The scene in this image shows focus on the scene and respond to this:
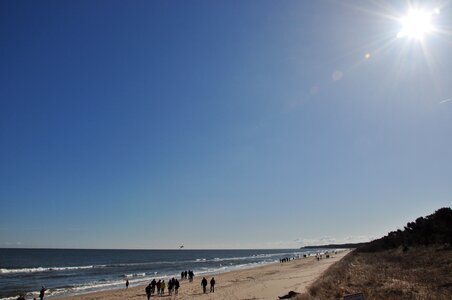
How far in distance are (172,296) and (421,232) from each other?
94.0 feet

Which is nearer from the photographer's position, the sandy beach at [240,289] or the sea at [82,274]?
the sandy beach at [240,289]

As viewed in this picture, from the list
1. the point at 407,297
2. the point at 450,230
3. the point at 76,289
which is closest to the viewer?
the point at 407,297

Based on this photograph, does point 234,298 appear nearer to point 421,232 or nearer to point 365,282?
point 365,282

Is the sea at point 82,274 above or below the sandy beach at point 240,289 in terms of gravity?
above

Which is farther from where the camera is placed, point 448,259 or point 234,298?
point 234,298

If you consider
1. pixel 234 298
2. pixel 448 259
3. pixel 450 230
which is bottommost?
pixel 234 298

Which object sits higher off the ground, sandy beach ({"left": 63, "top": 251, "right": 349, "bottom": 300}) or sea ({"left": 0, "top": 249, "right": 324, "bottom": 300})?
sea ({"left": 0, "top": 249, "right": 324, "bottom": 300})

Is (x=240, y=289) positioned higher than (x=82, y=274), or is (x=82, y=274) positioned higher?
(x=82, y=274)

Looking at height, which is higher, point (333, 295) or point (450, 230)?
point (450, 230)

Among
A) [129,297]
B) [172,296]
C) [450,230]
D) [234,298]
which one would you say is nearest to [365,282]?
[234,298]

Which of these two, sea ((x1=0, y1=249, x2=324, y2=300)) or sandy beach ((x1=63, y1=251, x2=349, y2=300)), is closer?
sandy beach ((x1=63, y1=251, x2=349, y2=300))

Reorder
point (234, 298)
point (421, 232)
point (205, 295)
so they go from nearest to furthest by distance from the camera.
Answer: point (234, 298), point (205, 295), point (421, 232)

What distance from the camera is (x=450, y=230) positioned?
36.1 meters

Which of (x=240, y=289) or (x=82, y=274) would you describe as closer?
(x=240, y=289)
